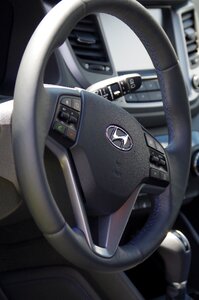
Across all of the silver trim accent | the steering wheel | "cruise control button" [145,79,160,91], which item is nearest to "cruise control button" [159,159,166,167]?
the steering wheel

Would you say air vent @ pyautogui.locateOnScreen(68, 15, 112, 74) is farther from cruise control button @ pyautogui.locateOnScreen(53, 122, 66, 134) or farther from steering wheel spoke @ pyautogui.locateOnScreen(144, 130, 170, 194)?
cruise control button @ pyautogui.locateOnScreen(53, 122, 66, 134)

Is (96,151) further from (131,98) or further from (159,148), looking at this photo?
(131,98)

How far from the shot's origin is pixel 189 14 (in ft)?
6.07

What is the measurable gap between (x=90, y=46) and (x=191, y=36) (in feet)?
1.26

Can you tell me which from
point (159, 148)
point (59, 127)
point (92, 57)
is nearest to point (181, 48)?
point (92, 57)

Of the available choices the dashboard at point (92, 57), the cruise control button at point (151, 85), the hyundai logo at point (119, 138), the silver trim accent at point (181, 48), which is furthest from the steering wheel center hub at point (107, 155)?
the silver trim accent at point (181, 48)

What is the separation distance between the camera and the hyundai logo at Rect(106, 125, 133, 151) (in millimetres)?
1037

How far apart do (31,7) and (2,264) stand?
0.60m

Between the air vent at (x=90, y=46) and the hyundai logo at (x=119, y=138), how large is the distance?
52 cm

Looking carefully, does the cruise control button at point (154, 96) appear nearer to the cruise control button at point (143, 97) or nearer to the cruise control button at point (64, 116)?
the cruise control button at point (143, 97)

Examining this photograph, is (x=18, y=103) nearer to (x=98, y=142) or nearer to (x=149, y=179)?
(x=98, y=142)

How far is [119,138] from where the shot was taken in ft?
3.43

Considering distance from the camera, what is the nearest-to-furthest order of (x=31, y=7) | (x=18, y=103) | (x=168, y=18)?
1. (x=18, y=103)
2. (x=31, y=7)
3. (x=168, y=18)


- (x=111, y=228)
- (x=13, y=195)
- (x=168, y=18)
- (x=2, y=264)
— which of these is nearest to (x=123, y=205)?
(x=111, y=228)
